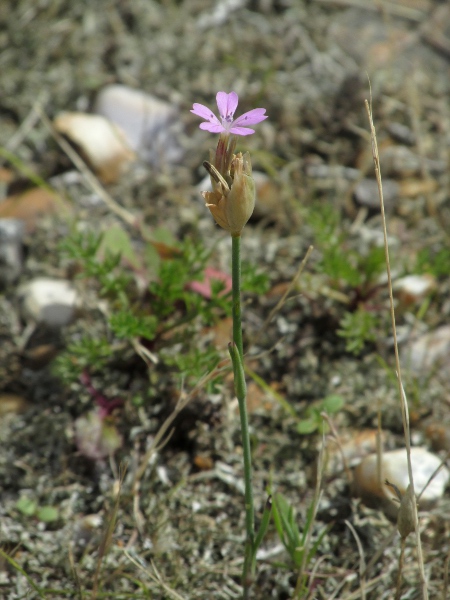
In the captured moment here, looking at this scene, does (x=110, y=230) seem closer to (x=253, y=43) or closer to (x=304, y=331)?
(x=304, y=331)

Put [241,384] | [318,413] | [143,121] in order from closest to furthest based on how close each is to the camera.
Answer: [241,384] < [318,413] < [143,121]

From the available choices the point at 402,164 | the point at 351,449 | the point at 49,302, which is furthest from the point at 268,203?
the point at 351,449

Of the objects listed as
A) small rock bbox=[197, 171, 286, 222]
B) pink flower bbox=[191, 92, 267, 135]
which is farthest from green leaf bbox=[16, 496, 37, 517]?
small rock bbox=[197, 171, 286, 222]

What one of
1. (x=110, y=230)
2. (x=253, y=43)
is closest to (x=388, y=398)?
(x=110, y=230)

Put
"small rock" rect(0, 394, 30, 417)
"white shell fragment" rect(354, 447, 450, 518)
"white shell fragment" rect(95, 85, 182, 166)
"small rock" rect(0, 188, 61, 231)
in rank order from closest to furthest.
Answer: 1. "white shell fragment" rect(354, 447, 450, 518)
2. "small rock" rect(0, 394, 30, 417)
3. "small rock" rect(0, 188, 61, 231)
4. "white shell fragment" rect(95, 85, 182, 166)

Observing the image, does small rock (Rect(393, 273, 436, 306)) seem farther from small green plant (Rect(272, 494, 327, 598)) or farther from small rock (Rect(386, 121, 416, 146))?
small green plant (Rect(272, 494, 327, 598))

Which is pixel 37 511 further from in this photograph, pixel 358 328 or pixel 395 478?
pixel 358 328
